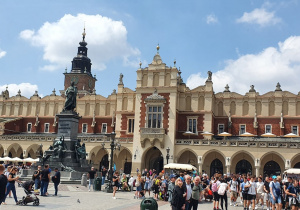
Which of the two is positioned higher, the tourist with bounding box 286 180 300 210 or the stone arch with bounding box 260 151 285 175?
the stone arch with bounding box 260 151 285 175

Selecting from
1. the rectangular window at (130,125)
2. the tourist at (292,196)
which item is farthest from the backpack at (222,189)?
the rectangular window at (130,125)

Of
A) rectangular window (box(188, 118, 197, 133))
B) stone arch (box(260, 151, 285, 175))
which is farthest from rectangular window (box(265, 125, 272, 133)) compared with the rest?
rectangular window (box(188, 118, 197, 133))

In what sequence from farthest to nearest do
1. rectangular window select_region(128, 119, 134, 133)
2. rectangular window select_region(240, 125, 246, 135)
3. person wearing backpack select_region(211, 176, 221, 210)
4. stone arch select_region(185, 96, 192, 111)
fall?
rectangular window select_region(128, 119, 134, 133) < stone arch select_region(185, 96, 192, 111) < rectangular window select_region(240, 125, 246, 135) < person wearing backpack select_region(211, 176, 221, 210)

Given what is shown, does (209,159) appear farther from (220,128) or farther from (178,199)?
(178,199)

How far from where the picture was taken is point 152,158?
49.0 metres

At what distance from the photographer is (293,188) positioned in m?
15.3

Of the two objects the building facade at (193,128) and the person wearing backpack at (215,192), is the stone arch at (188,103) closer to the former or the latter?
the building facade at (193,128)

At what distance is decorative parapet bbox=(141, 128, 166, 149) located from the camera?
4562 centimetres

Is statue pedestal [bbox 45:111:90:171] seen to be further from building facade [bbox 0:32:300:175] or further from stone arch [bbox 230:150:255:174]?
stone arch [bbox 230:150:255:174]

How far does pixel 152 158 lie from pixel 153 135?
4557mm

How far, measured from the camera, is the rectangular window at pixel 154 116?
154ft

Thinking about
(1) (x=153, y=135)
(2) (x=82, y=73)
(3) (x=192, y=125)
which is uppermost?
(2) (x=82, y=73)

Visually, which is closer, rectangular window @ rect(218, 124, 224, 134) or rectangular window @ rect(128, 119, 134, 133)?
rectangular window @ rect(218, 124, 224, 134)

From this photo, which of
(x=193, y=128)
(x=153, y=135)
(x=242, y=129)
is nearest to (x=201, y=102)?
(x=193, y=128)
